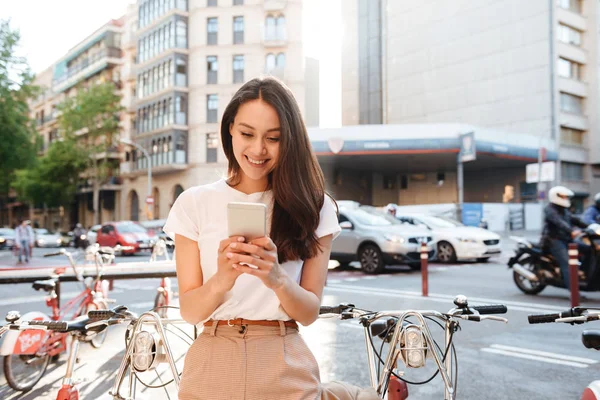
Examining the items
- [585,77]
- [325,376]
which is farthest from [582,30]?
[325,376]

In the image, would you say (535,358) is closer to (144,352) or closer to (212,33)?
(144,352)

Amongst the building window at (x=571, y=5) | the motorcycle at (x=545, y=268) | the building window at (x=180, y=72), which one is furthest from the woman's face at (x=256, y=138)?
the building window at (x=571, y=5)

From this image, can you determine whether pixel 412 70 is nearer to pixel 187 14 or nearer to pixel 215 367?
pixel 187 14

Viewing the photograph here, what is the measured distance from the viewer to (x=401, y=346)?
2.39 meters

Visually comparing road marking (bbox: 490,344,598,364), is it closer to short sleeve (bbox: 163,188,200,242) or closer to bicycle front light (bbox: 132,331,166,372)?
bicycle front light (bbox: 132,331,166,372)

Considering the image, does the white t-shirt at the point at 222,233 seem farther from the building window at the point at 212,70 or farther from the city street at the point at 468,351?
the building window at the point at 212,70

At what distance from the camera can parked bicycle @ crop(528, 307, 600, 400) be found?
7.67 feet

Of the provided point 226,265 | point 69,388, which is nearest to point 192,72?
point 69,388

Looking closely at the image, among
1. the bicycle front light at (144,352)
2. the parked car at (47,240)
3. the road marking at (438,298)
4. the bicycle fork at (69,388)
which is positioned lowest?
the parked car at (47,240)

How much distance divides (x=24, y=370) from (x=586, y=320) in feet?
15.4

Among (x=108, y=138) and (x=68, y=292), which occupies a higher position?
(x=108, y=138)

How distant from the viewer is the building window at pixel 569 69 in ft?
148

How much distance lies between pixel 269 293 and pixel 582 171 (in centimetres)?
5262

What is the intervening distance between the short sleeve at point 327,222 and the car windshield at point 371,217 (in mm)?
12431
